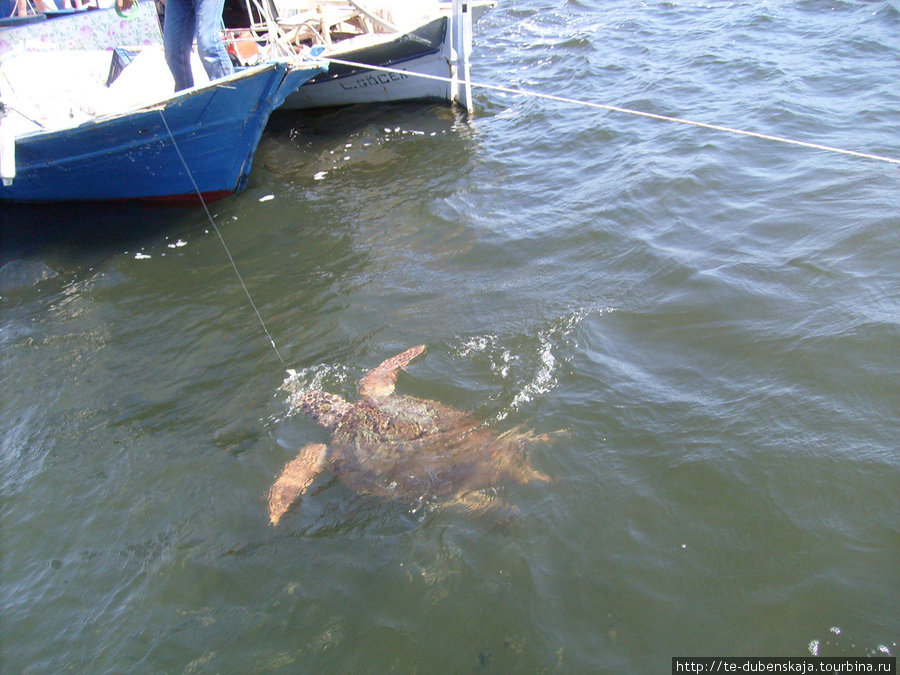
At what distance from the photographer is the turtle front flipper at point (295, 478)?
393cm

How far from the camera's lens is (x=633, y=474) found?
374cm

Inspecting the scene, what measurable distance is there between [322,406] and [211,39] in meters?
4.66

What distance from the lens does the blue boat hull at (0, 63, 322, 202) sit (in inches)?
259

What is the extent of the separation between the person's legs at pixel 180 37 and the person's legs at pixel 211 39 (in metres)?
0.28

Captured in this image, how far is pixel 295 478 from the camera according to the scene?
410cm

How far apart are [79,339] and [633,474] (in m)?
5.20

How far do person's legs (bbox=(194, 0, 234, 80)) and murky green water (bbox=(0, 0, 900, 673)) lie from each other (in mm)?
1589

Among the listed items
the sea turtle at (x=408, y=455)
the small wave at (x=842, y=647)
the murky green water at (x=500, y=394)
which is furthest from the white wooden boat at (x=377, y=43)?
the small wave at (x=842, y=647)

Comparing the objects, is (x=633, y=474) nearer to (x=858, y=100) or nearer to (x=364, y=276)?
(x=364, y=276)

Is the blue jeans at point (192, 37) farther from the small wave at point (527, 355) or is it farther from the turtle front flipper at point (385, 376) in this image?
the small wave at point (527, 355)

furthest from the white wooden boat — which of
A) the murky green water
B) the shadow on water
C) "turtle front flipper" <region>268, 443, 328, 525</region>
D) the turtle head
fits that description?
"turtle front flipper" <region>268, 443, 328, 525</region>

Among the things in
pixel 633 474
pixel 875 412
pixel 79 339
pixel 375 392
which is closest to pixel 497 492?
pixel 633 474

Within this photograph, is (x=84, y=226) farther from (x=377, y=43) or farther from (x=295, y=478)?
(x=295, y=478)

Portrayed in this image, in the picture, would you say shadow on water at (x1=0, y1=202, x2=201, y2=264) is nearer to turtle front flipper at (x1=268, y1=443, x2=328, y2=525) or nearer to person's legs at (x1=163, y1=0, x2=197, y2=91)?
person's legs at (x1=163, y1=0, x2=197, y2=91)
